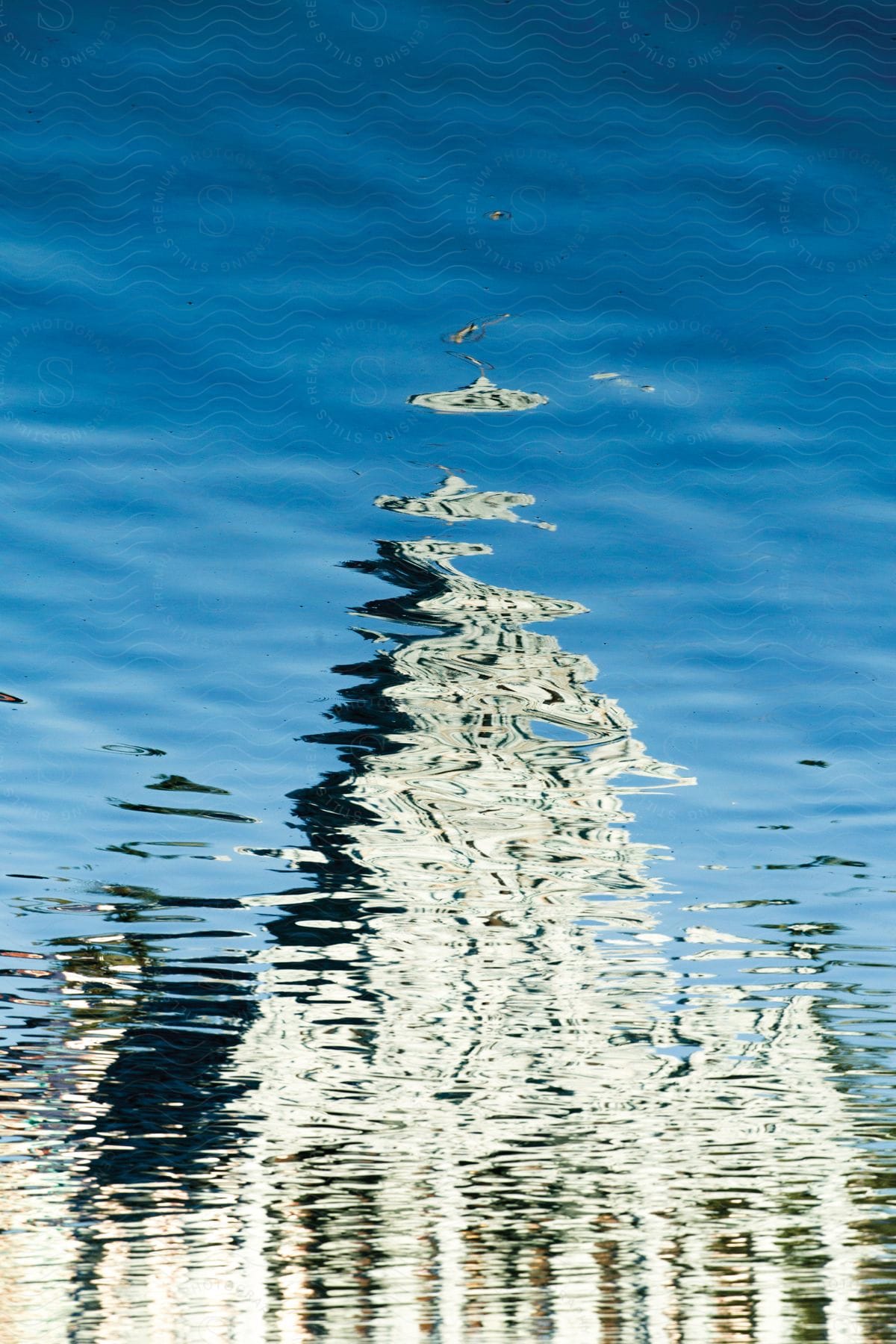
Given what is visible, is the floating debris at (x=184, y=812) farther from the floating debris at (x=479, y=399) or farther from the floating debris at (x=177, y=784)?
the floating debris at (x=479, y=399)

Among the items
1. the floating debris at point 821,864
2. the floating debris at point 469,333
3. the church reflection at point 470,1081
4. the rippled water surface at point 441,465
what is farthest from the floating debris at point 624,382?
the floating debris at point 821,864

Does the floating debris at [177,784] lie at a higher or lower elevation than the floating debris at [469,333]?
lower

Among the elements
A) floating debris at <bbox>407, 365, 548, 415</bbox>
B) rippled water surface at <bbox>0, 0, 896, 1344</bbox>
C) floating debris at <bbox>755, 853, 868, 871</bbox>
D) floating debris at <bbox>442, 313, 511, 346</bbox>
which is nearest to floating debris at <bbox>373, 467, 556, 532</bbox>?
rippled water surface at <bbox>0, 0, 896, 1344</bbox>

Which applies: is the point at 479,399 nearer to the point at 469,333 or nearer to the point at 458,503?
the point at 469,333

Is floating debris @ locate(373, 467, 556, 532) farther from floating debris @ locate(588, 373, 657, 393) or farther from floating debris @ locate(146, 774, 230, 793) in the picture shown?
floating debris @ locate(146, 774, 230, 793)

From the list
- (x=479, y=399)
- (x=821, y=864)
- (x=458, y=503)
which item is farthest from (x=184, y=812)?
(x=821, y=864)

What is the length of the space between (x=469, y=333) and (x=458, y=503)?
1.76 ft

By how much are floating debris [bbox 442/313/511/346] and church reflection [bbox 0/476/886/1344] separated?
0.50 meters

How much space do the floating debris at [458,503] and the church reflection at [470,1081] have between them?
0.01m

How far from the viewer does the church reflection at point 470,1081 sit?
12.6ft

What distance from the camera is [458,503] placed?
3.76 m

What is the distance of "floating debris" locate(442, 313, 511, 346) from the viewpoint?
3799mm

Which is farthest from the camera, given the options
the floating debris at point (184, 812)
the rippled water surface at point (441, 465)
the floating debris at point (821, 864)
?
the floating debris at point (821, 864)

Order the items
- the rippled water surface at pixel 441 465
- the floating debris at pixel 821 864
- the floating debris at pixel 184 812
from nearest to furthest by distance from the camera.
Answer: the rippled water surface at pixel 441 465
the floating debris at pixel 184 812
the floating debris at pixel 821 864
